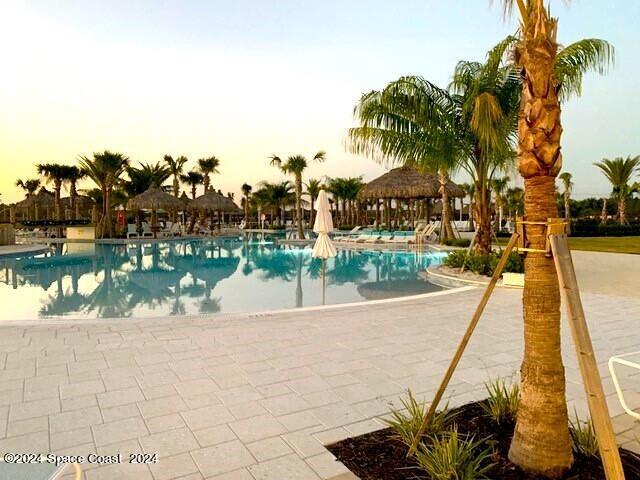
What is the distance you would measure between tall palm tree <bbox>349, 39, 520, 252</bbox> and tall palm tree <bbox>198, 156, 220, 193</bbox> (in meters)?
24.7

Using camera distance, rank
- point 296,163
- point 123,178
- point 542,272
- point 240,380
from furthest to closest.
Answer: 1. point 123,178
2. point 296,163
3. point 240,380
4. point 542,272

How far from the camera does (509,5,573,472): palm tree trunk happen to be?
2.00 metres

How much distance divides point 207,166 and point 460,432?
31701 mm

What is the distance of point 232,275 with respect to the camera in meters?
12.4

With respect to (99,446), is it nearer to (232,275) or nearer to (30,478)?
(30,478)

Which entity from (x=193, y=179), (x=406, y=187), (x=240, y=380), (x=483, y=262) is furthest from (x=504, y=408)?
(x=193, y=179)

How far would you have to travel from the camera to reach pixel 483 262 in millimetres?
9531

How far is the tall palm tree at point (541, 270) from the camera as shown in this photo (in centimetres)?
200

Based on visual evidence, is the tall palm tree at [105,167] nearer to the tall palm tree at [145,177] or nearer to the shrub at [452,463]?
the tall palm tree at [145,177]

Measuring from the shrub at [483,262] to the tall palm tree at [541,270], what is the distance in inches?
281

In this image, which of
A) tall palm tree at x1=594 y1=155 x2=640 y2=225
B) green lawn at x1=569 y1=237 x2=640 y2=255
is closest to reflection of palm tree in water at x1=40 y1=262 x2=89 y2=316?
green lawn at x1=569 y1=237 x2=640 y2=255

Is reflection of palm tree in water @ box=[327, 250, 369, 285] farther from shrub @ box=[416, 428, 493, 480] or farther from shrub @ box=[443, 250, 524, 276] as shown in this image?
shrub @ box=[416, 428, 493, 480]

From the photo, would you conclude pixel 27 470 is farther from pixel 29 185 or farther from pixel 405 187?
pixel 29 185

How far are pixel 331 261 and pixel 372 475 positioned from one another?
1338 centimetres
